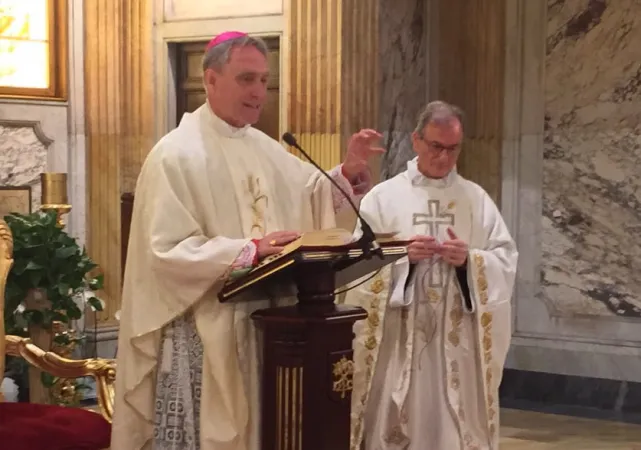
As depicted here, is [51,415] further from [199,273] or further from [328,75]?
[328,75]

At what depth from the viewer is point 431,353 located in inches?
209

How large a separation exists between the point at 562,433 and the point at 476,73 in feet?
9.14

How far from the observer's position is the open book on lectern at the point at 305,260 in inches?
126

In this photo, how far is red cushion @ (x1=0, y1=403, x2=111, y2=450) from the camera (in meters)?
3.65

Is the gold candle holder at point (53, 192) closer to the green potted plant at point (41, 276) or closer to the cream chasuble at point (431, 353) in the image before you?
the green potted plant at point (41, 276)

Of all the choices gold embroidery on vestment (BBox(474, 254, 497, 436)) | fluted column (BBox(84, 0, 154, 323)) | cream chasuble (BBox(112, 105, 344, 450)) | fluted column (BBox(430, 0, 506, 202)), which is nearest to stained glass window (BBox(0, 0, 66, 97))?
fluted column (BBox(84, 0, 154, 323))

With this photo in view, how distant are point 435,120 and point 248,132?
1527 millimetres

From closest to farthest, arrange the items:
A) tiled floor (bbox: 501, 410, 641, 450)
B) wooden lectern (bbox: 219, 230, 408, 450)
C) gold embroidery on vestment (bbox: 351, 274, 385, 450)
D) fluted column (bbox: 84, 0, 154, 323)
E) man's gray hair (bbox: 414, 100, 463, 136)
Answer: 1. wooden lectern (bbox: 219, 230, 408, 450)
2. man's gray hair (bbox: 414, 100, 463, 136)
3. gold embroidery on vestment (bbox: 351, 274, 385, 450)
4. tiled floor (bbox: 501, 410, 641, 450)
5. fluted column (bbox: 84, 0, 154, 323)

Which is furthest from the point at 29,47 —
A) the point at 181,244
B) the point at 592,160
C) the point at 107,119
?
the point at 181,244

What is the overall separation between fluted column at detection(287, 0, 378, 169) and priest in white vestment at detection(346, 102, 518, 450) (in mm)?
2096

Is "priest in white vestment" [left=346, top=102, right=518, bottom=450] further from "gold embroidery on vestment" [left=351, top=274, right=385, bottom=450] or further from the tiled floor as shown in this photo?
the tiled floor

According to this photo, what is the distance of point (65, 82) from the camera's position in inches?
307

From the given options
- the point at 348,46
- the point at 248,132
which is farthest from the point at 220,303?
the point at 348,46

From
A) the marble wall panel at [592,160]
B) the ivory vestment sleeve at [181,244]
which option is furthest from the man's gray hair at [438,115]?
the marble wall panel at [592,160]
